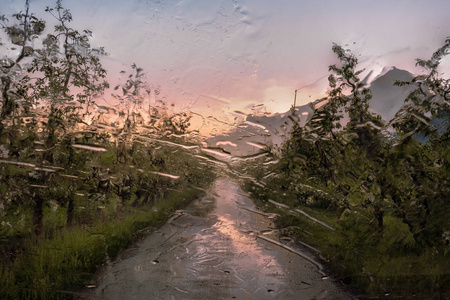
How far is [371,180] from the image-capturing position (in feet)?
5.25

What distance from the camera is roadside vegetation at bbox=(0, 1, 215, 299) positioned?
1664mm

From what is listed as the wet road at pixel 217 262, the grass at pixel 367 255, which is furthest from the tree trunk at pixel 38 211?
the grass at pixel 367 255

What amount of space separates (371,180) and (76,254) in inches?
59.8

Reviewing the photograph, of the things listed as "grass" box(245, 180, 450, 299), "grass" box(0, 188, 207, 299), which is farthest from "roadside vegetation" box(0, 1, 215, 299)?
"grass" box(245, 180, 450, 299)

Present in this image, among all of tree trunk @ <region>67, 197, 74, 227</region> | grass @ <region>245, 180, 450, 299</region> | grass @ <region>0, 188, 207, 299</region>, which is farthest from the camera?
tree trunk @ <region>67, 197, 74, 227</region>

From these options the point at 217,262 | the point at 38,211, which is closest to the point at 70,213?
the point at 38,211

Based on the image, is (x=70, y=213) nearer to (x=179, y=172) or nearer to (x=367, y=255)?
(x=179, y=172)

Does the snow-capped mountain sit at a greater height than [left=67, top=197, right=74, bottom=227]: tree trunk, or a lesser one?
greater

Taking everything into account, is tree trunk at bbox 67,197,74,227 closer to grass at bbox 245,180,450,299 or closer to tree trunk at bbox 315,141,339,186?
grass at bbox 245,180,450,299

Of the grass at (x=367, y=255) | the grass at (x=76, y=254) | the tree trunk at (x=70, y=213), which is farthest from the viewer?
the tree trunk at (x=70, y=213)

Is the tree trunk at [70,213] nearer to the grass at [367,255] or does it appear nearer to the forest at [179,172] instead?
the forest at [179,172]

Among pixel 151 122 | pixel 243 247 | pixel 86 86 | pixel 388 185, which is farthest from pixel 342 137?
pixel 86 86

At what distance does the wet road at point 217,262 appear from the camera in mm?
1590

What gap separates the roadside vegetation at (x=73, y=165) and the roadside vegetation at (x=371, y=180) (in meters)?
0.50
